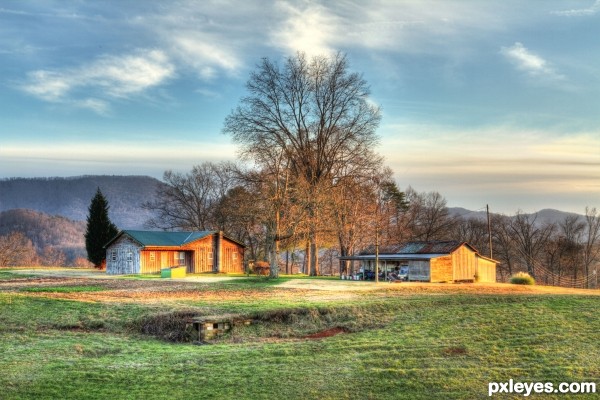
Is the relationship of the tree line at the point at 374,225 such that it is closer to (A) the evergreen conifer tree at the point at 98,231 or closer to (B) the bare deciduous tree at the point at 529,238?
(B) the bare deciduous tree at the point at 529,238

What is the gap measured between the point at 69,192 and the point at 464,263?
15020 cm

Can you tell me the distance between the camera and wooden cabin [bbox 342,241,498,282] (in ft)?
150

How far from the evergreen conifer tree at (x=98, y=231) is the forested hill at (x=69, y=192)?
8606cm

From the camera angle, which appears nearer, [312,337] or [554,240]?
Answer: [312,337]

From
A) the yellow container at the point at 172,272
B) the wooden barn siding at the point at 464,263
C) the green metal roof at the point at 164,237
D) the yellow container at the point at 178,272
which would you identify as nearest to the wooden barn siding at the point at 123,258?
the green metal roof at the point at 164,237

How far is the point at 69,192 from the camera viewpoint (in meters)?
172

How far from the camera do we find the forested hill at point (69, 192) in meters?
160

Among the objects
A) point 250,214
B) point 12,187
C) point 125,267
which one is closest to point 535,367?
point 250,214

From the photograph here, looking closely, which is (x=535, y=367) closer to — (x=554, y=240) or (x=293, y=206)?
(x=293, y=206)

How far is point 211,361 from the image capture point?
624 inches

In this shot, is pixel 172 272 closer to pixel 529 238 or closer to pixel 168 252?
pixel 168 252

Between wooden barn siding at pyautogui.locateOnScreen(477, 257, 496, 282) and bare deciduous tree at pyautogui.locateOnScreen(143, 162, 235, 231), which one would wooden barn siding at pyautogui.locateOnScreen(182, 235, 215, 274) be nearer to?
bare deciduous tree at pyautogui.locateOnScreen(143, 162, 235, 231)

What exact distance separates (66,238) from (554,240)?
107885 mm

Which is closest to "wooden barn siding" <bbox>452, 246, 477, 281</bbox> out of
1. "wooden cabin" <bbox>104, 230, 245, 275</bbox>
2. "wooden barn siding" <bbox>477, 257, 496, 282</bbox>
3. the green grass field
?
"wooden barn siding" <bbox>477, 257, 496, 282</bbox>
